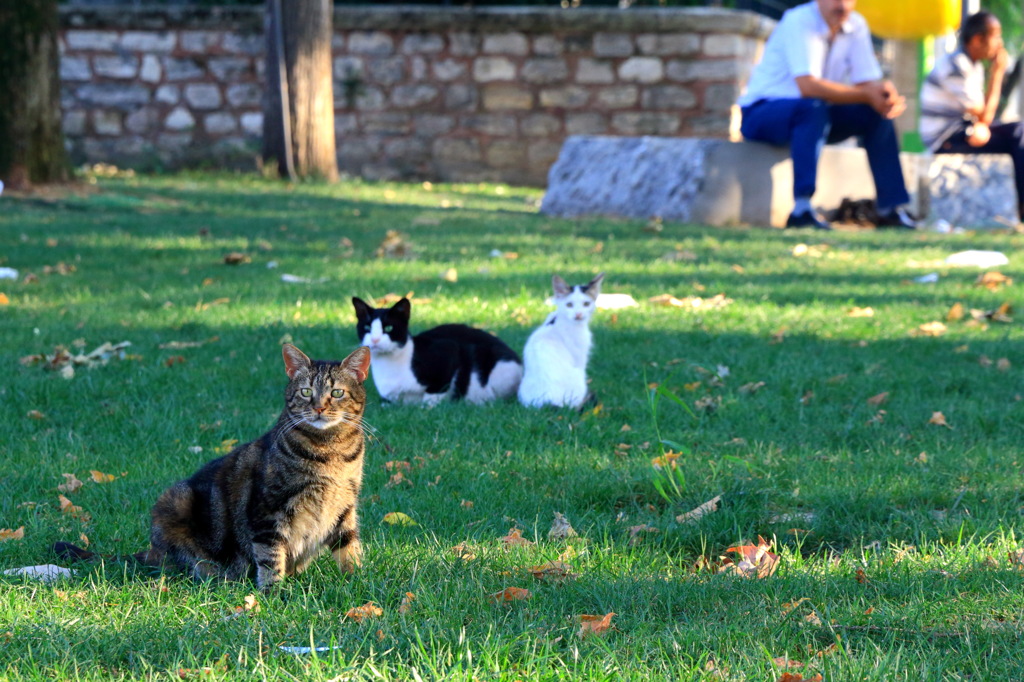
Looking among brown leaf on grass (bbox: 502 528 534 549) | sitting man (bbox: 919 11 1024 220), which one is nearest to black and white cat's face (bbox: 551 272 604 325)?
brown leaf on grass (bbox: 502 528 534 549)

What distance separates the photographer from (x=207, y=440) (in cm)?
441

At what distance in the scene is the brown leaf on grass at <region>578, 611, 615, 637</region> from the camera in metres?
2.68

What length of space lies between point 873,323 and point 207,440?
4184mm

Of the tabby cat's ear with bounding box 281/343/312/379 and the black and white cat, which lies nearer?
the tabby cat's ear with bounding box 281/343/312/379

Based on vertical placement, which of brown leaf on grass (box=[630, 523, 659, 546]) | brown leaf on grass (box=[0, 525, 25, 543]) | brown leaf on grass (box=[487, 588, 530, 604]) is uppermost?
brown leaf on grass (box=[0, 525, 25, 543])

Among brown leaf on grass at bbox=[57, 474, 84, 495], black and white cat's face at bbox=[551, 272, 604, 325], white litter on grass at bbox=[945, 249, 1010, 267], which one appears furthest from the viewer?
white litter on grass at bbox=[945, 249, 1010, 267]

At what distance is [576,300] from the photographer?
527 centimetres

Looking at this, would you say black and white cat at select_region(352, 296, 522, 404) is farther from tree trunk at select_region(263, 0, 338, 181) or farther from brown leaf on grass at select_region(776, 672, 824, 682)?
tree trunk at select_region(263, 0, 338, 181)

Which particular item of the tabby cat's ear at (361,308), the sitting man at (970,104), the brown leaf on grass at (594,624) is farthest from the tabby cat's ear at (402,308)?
the sitting man at (970,104)

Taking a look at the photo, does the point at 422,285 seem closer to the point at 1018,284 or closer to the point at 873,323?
the point at 873,323

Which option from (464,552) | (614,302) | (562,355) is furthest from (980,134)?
(464,552)

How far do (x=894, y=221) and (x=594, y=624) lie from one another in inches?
408

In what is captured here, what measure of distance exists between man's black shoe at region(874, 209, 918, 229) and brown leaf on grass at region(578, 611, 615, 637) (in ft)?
33.5

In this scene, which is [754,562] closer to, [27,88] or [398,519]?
[398,519]
